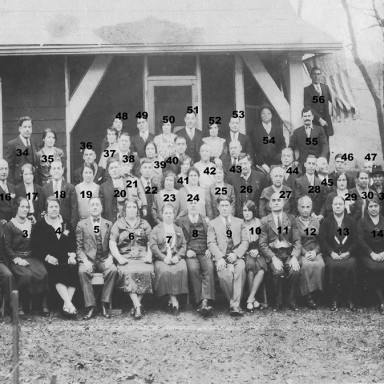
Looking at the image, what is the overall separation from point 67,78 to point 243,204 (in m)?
4.07

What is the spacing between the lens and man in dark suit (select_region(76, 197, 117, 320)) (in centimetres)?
850

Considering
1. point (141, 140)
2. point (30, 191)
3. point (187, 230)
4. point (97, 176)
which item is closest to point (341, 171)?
point (187, 230)

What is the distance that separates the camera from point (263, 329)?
7988 millimetres

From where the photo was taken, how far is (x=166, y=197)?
360 inches

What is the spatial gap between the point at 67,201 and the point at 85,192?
0.29 meters

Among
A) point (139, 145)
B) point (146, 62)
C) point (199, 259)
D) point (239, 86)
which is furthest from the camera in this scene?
point (146, 62)

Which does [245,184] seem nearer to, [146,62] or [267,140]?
[267,140]

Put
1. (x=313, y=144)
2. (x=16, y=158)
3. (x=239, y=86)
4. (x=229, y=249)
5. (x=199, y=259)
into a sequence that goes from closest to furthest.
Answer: (x=199, y=259), (x=229, y=249), (x=16, y=158), (x=313, y=144), (x=239, y=86)

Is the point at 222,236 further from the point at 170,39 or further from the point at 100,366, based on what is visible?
the point at 170,39

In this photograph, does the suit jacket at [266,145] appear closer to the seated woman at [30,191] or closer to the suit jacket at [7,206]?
the seated woman at [30,191]

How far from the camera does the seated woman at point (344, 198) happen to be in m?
9.38

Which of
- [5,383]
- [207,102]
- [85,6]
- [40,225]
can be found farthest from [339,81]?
[5,383]

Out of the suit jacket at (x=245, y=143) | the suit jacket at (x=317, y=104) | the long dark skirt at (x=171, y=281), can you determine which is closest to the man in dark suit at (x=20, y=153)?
the long dark skirt at (x=171, y=281)

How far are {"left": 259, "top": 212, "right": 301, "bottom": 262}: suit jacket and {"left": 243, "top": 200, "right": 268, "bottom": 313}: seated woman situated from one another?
8 cm
